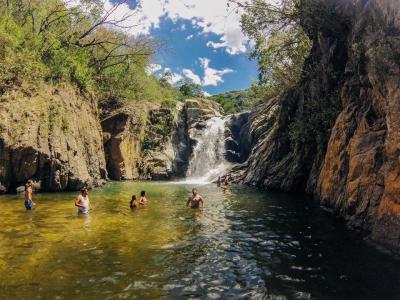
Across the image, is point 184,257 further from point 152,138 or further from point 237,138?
point 237,138

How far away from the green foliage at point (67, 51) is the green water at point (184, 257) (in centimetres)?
1315

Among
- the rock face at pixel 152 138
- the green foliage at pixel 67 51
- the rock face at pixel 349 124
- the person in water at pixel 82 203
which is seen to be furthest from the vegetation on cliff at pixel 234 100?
the person in water at pixel 82 203

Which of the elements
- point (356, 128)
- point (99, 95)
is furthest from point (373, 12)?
point (99, 95)

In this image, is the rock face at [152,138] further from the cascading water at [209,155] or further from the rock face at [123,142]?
the cascading water at [209,155]

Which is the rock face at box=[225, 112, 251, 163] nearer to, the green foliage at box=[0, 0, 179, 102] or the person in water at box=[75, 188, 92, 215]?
the green foliage at box=[0, 0, 179, 102]

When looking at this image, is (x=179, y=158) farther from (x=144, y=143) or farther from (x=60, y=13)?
(x=60, y=13)

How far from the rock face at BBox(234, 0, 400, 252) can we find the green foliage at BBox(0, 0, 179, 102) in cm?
1928

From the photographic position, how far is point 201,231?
15836 mm

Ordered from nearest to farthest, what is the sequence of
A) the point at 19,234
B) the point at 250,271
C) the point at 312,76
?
the point at 250,271
the point at 19,234
the point at 312,76

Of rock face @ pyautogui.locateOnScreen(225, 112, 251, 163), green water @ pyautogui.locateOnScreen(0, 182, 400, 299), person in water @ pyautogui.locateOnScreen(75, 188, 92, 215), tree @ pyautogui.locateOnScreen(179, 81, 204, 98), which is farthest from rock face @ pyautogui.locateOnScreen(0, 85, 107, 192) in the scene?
tree @ pyautogui.locateOnScreen(179, 81, 204, 98)

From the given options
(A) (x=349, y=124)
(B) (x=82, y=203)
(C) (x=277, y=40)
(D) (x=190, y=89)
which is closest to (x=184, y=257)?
(B) (x=82, y=203)

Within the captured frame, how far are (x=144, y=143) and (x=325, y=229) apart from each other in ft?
119

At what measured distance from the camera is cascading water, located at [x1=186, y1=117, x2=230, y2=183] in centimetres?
4784

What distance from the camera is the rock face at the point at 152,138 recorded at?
143 feet
